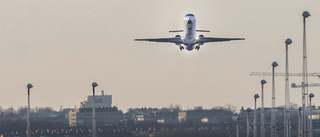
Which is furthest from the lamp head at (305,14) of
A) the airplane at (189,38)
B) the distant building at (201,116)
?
the distant building at (201,116)

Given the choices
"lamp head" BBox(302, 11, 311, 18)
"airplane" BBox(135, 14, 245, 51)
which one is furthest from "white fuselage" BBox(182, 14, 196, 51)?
"lamp head" BBox(302, 11, 311, 18)

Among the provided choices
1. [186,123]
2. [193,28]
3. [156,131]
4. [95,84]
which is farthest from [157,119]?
[95,84]

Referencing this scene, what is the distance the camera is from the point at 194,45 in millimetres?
172625

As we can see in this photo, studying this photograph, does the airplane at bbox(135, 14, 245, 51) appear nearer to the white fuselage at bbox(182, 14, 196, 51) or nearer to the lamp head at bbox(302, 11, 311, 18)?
the white fuselage at bbox(182, 14, 196, 51)

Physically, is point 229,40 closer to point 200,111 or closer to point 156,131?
point 200,111

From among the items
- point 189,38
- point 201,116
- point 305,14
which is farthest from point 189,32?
point 305,14

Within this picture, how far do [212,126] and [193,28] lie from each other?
27.7m

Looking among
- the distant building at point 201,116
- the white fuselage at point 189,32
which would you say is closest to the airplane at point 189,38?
the white fuselage at point 189,32

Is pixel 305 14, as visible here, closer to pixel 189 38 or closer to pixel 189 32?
pixel 189 32

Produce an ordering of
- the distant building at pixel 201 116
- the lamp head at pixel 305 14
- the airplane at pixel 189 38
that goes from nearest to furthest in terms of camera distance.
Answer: the lamp head at pixel 305 14 → the airplane at pixel 189 38 → the distant building at pixel 201 116

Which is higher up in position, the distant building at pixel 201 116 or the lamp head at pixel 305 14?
the lamp head at pixel 305 14

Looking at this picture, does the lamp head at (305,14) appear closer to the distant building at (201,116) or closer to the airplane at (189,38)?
the airplane at (189,38)

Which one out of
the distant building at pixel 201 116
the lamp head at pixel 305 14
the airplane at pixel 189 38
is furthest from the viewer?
the distant building at pixel 201 116

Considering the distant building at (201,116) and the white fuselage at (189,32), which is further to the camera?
the distant building at (201,116)
